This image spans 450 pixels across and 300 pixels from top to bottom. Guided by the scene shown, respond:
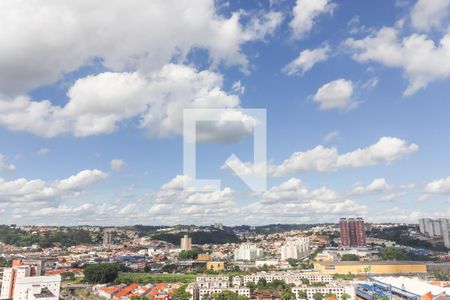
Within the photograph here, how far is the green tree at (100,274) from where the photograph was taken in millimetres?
11203

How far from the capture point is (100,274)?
37.0 ft

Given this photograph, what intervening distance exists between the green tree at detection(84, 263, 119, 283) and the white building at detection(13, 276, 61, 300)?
9.98 ft

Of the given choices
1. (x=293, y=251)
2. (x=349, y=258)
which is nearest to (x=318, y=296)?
(x=349, y=258)

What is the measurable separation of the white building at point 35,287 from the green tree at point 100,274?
9.98 feet

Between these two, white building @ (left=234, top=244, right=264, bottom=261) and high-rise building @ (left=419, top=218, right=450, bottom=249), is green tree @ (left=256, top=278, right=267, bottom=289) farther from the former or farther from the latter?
high-rise building @ (left=419, top=218, right=450, bottom=249)

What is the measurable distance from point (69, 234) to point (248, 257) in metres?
16.2

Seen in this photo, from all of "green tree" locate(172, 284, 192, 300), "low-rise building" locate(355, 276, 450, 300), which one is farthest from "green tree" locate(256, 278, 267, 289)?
"low-rise building" locate(355, 276, 450, 300)

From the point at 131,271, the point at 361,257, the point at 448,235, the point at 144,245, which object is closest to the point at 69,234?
the point at 144,245

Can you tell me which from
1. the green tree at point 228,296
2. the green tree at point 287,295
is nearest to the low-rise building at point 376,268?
the green tree at point 287,295

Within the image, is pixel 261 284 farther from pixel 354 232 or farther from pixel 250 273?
pixel 354 232

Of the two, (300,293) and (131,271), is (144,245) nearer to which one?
(131,271)

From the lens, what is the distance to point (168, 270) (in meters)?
14.8

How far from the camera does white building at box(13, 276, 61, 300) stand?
7.94 m

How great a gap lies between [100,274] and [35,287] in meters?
3.38
